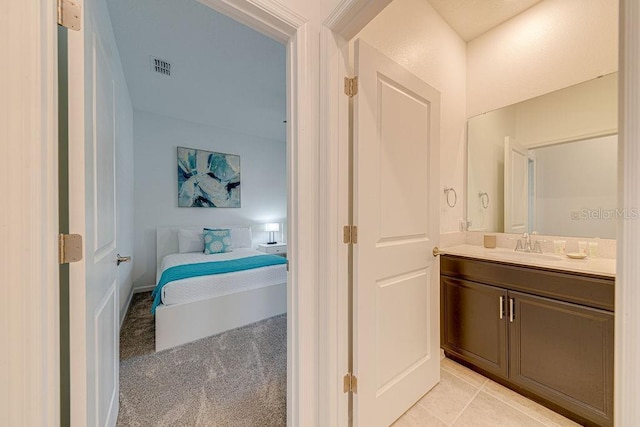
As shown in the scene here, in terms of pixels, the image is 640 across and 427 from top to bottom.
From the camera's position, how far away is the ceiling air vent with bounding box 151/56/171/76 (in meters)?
2.40

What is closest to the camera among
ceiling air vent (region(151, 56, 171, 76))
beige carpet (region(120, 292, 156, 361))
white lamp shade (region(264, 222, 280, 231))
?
beige carpet (region(120, 292, 156, 361))

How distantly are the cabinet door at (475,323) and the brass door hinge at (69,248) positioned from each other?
84.1 inches

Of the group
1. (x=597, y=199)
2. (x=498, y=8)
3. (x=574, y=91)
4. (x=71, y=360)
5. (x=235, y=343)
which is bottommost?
(x=235, y=343)

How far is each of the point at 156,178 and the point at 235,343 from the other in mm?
2952

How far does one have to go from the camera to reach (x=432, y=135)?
1566 mm

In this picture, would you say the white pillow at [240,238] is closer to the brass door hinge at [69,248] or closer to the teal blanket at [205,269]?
the teal blanket at [205,269]

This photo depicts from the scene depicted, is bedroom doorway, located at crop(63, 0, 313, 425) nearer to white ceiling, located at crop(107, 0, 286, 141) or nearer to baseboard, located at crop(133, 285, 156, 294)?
white ceiling, located at crop(107, 0, 286, 141)

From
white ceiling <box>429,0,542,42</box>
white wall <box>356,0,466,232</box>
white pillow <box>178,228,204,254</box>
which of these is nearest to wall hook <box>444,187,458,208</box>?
white wall <box>356,0,466,232</box>

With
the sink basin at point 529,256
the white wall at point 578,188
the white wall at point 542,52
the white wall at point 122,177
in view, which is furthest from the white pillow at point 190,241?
the white wall at point 578,188

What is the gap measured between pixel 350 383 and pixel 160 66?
3259mm

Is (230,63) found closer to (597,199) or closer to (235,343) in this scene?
(235,343)

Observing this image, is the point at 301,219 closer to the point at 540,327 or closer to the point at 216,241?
the point at 540,327

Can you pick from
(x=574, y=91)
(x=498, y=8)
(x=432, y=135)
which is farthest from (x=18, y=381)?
(x=498, y=8)

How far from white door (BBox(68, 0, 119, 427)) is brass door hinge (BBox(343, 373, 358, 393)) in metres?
1.00
